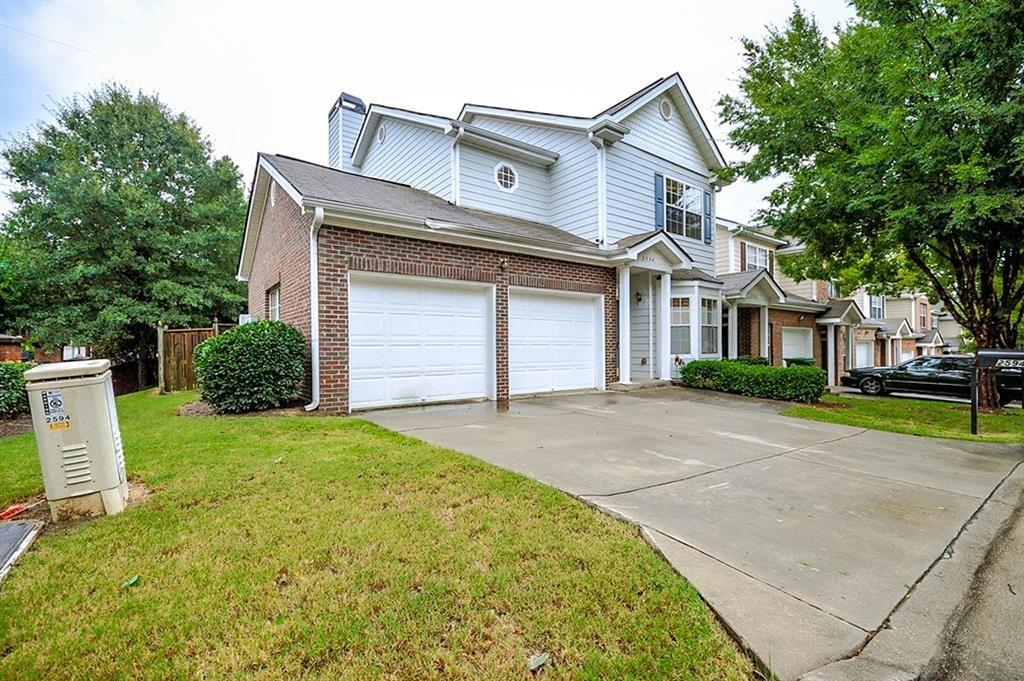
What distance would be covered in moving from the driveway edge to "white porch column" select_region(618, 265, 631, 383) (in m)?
8.43

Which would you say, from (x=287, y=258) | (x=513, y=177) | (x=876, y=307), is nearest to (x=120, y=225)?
(x=287, y=258)

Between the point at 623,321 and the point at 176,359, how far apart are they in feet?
40.6

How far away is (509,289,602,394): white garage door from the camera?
10141mm

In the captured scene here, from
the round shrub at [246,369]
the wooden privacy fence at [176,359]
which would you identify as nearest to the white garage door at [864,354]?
the round shrub at [246,369]

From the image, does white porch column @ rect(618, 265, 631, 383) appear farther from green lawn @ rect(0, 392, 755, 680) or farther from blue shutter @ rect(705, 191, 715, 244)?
green lawn @ rect(0, 392, 755, 680)

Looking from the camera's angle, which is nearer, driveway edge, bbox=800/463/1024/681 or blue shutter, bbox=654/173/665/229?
driveway edge, bbox=800/463/1024/681

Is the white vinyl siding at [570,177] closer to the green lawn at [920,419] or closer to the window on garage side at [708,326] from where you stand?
the window on garage side at [708,326]

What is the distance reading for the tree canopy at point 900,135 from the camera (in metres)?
7.92

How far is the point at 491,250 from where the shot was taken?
9492mm

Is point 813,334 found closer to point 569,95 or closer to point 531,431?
point 569,95

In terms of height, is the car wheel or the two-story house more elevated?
the two-story house

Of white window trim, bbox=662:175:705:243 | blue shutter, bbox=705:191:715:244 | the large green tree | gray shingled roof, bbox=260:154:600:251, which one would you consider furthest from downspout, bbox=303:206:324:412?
the large green tree

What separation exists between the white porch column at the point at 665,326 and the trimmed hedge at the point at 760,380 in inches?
24.8

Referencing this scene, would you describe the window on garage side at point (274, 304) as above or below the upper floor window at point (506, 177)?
below
